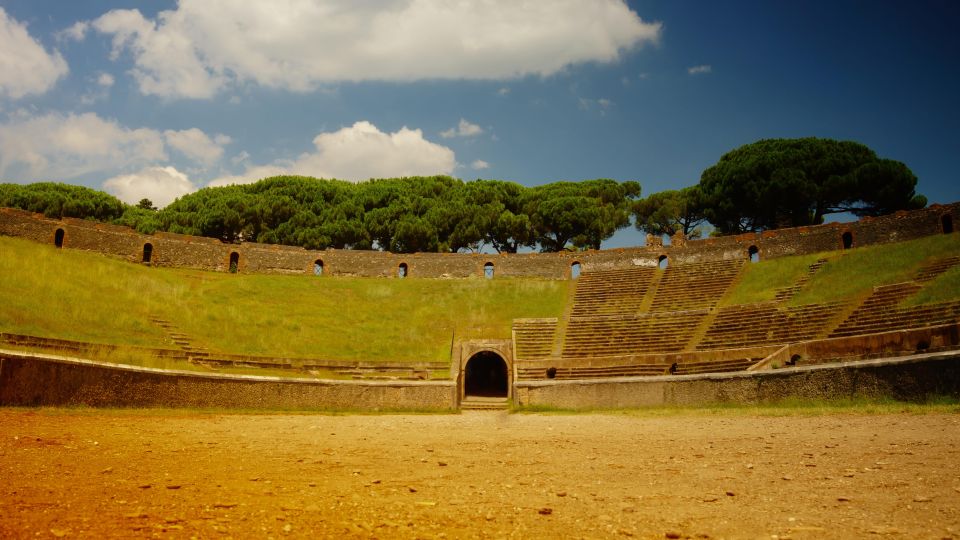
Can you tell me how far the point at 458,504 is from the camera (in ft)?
15.8

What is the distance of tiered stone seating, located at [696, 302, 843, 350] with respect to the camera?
21516 mm

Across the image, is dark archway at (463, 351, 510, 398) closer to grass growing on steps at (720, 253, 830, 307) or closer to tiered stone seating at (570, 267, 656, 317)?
tiered stone seating at (570, 267, 656, 317)

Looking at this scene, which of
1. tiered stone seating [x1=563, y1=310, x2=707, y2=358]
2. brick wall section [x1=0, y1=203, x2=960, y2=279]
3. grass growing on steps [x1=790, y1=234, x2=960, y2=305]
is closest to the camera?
grass growing on steps [x1=790, y1=234, x2=960, y2=305]

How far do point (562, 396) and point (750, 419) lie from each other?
21.8 feet

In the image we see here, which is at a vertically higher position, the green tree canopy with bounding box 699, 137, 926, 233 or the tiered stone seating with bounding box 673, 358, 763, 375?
the green tree canopy with bounding box 699, 137, 926, 233

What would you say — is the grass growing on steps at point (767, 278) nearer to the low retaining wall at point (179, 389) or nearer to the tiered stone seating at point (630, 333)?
the tiered stone seating at point (630, 333)

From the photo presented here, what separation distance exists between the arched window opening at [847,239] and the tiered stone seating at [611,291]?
1012 cm

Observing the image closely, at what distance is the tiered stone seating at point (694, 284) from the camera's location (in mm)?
29266

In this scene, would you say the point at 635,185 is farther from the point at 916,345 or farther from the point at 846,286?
the point at 916,345

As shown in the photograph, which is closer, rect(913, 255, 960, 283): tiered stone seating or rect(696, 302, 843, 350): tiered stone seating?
rect(696, 302, 843, 350): tiered stone seating

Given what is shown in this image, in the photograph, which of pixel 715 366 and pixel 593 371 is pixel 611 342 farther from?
pixel 715 366

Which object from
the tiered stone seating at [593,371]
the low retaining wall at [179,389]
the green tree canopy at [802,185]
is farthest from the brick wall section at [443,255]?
the low retaining wall at [179,389]

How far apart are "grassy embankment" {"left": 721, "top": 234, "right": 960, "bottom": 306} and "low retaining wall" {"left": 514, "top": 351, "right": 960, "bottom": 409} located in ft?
36.0

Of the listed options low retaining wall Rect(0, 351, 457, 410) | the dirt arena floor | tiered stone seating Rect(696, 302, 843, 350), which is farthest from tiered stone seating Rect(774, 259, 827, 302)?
the dirt arena floor
